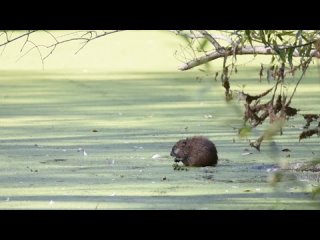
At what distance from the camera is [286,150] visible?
569 cm

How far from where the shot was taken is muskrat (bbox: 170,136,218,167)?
5137mm

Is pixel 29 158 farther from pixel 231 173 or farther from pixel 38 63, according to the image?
Result: pixel 38 63

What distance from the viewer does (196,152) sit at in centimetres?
516

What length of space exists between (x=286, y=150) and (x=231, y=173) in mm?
778

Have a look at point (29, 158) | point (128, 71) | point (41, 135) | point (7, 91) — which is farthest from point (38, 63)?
point (29, 158)

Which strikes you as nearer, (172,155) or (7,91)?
(172,155)

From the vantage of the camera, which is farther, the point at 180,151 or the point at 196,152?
the point at 180,151

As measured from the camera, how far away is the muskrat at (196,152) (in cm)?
514
